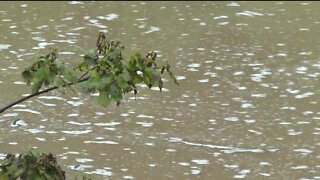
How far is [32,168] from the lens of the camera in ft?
8.70

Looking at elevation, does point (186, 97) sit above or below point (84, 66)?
below

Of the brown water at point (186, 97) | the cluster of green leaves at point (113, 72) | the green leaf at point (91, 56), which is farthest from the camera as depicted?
the brown water at point (186, 97)

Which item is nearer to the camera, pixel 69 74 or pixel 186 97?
pixel 69 74

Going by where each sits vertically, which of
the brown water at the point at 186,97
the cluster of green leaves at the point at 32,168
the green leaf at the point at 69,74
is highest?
the green leaf at the point at 69,74

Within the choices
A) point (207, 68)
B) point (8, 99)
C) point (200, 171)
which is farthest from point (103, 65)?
point (207, 68)

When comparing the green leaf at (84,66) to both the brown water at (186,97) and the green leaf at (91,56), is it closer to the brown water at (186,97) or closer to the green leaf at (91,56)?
the green leaf at (91,56)

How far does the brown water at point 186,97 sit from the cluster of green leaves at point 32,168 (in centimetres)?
→ 229

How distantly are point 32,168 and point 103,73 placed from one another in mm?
404

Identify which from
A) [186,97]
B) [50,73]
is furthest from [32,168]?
[186,97]

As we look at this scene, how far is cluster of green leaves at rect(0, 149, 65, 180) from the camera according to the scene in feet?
8.64

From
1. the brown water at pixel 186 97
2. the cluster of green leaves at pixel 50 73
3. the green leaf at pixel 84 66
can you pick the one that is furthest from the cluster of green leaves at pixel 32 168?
the brown water at pixel 186 97

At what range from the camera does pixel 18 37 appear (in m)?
7.96

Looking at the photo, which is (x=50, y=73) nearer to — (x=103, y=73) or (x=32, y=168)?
(x=103, y=73)

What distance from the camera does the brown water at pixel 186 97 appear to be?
530cm
